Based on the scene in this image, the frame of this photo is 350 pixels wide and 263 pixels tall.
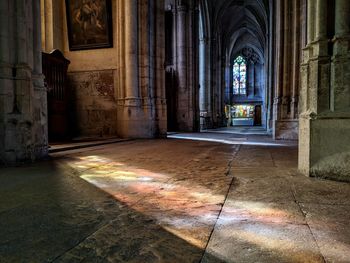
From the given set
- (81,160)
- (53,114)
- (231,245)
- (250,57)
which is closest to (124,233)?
(231,245)

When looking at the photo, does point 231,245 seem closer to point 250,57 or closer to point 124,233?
point 124,233

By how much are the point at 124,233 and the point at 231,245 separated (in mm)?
595

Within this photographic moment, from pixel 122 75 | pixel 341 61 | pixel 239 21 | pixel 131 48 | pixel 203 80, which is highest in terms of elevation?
pixel 239 21

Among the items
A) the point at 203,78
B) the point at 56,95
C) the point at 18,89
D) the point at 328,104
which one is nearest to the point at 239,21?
the point at 203,78

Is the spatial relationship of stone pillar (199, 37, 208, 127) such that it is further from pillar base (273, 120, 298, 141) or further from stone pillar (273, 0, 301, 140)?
pillar base (273, 120, 298, 141)

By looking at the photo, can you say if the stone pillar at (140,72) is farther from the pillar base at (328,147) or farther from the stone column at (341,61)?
the stone column at (341,61)

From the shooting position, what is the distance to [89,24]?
10.6m

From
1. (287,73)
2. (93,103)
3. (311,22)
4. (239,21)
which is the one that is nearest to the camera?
(311,22)

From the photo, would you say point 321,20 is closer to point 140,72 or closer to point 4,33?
point 4,33

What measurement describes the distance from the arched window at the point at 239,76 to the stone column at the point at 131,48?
119 feet

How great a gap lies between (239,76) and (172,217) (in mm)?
44502

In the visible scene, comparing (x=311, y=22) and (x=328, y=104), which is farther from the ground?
(x=311, y=22)

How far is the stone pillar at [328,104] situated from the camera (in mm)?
3273

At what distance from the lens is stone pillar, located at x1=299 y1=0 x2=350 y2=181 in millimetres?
3273
